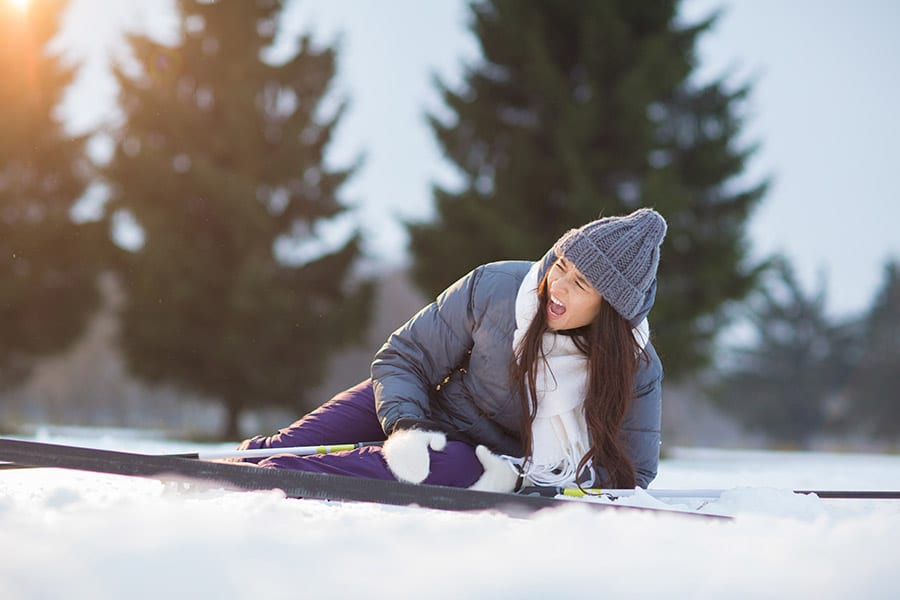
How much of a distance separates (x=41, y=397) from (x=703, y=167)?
12.8m

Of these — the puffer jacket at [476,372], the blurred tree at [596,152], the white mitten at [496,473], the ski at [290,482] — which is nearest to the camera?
the ski at [290,482]

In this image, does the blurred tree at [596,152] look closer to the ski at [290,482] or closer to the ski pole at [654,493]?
the ski pole at [654,493]

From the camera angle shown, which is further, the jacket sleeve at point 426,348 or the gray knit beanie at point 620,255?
the jacket sleeve at point 426,348

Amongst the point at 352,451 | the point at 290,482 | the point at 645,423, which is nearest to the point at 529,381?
the point at 645,423

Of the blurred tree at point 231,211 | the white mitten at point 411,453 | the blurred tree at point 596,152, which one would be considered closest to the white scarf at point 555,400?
the white mitten at point 411,453

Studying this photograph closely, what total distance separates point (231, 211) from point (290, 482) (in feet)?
25.4

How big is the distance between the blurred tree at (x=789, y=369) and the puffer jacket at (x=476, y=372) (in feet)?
60.8

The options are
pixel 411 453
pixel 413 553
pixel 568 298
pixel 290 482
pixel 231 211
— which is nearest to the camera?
pixel 413 553

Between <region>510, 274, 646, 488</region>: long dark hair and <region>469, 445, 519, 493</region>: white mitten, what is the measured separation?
7 cm

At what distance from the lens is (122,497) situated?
127 cm

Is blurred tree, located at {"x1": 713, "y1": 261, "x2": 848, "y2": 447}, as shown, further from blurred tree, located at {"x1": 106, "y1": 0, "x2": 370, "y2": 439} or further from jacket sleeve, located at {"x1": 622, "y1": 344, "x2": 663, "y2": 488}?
jacket sleeve, located at {"x1": 622, "y1": 344, "x2": 663, "y2": 488}

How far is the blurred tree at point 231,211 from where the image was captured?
344 inches

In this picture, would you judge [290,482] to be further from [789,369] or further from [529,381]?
[789,369]

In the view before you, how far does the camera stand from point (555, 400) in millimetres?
1841
